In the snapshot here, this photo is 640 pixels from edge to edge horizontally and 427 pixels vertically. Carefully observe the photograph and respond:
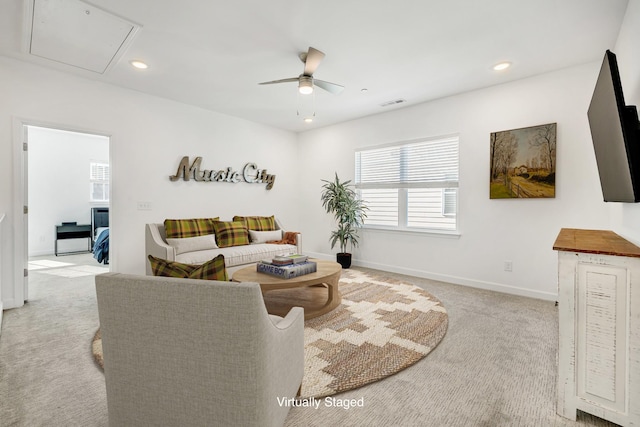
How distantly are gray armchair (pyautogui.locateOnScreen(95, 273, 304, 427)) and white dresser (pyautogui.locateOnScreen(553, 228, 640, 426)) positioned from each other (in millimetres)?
1550

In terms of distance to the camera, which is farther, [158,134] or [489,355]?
[158,134]

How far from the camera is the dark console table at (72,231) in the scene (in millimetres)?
6297

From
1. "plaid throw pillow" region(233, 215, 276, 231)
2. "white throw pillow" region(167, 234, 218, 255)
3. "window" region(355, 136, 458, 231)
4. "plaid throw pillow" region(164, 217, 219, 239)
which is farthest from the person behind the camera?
"plaid throw pillow" region(233, 215, 276, 231)

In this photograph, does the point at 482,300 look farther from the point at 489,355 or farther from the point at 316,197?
the point at 316,197

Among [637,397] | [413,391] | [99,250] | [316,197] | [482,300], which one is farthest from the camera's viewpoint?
[316,197]

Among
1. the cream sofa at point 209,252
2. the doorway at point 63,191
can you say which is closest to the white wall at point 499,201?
the cream sofa at point 209,252

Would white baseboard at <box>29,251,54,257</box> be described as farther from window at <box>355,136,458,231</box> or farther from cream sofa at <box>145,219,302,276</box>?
window at <box>355,136,458,231</box>

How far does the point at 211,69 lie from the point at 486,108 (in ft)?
11.4

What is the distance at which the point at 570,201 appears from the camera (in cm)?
329

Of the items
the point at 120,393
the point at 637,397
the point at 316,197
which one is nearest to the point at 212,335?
the point at 120,393

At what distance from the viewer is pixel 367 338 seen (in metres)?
2.46

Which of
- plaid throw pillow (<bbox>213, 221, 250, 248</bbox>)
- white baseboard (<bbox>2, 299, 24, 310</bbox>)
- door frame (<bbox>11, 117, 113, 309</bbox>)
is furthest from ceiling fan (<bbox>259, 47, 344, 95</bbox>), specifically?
white baseboard (<bbox>2, 299, 24, 310</bbox>)

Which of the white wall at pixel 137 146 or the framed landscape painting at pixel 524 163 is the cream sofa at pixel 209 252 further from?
the framed landscape painting at pixel 524 163

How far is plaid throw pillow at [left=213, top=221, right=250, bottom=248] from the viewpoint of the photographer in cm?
437
